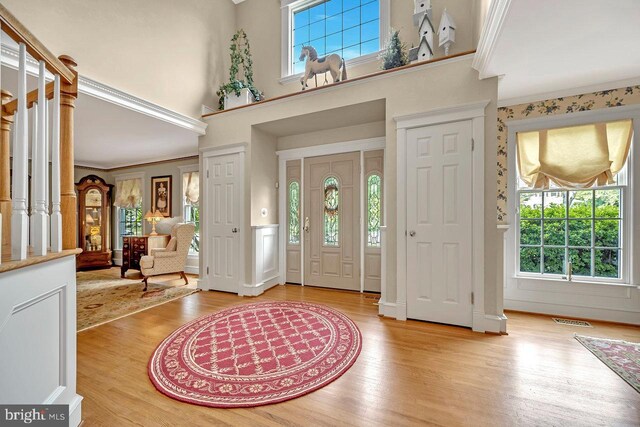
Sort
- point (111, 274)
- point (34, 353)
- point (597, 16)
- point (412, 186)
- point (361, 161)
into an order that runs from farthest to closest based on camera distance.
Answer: point (111, 274) < point (361, 161) < point (412, 186) < point (597, 16) < point (34, 353)

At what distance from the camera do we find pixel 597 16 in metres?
1.78

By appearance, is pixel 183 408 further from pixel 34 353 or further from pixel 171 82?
pixel 171 82

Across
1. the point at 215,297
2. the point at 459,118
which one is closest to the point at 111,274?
the point at 215,297

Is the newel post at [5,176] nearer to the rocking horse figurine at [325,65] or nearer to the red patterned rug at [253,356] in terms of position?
the red patterned rug at [253,356]

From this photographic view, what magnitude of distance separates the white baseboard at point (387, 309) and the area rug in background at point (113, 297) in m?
2.83

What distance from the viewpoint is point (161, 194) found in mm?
5875

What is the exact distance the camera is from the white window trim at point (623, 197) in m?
2.70

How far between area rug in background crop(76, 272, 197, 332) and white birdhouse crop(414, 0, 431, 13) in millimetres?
5020

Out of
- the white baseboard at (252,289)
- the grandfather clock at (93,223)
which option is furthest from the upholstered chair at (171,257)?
the grandfather clock at (93,223)

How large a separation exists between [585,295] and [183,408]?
399 centimetres

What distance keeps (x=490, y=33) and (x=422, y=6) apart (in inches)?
66.0

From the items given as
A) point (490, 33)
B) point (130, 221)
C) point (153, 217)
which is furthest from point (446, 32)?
point (130, 221)

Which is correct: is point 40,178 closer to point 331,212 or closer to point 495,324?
point 331,212

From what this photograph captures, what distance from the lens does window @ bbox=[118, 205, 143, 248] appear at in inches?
245
